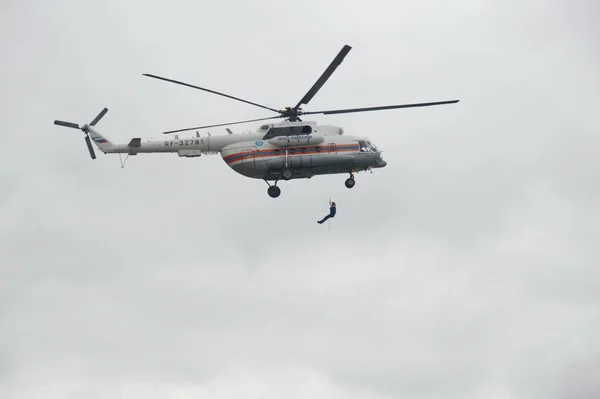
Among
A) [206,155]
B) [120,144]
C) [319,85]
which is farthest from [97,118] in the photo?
[319,85]

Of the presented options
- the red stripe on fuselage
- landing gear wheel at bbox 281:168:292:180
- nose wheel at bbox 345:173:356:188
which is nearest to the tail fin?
the red stripe on fuselage

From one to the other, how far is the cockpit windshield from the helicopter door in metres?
6.91

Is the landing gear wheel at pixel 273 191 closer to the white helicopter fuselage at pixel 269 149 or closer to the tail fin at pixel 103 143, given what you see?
the white helicopter fuselage at pixel 269 149

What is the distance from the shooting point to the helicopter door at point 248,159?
148ft

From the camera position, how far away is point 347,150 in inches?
1850

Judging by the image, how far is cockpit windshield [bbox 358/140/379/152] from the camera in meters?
47.5

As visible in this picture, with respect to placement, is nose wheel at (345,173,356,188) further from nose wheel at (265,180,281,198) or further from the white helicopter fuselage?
nose wheel at (265,180,281,198)

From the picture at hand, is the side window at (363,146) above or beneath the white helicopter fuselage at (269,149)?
above

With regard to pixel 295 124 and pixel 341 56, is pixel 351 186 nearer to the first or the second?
pixel 295 124

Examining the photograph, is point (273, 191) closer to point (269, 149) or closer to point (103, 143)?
point (269, 149)

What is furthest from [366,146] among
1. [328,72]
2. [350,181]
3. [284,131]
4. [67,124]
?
[67,124]

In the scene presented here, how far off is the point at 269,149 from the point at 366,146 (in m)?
6.36

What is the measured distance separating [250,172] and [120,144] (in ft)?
25.9

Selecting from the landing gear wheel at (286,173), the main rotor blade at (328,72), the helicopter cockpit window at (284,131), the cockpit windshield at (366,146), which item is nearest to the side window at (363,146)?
the cockpit windshield at (366,146)
